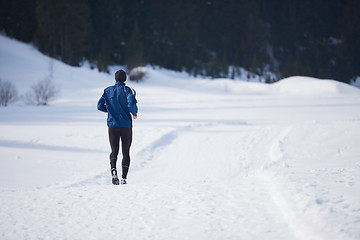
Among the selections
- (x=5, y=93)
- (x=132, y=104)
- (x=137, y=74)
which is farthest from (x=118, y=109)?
(x=137, y=74)

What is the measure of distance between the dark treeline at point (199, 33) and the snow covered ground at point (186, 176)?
18.4 m

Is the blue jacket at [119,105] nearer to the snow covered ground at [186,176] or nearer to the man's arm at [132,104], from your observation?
the man's arm at [132,104]

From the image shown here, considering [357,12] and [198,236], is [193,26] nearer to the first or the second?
[357,12]

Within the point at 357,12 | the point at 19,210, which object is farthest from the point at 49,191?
the point at 357,12

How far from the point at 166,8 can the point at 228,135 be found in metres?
35.0

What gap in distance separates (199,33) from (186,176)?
138 feet

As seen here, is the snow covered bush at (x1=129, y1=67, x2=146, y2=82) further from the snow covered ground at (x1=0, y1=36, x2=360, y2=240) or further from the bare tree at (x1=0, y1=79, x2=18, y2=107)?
the bare tree at (x1=0, y1=79, x2=18, y2=107)

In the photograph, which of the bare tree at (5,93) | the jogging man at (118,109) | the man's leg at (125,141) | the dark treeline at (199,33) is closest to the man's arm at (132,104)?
the jogging man at (118,109)

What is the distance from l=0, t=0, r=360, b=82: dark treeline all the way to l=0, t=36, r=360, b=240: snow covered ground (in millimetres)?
18436

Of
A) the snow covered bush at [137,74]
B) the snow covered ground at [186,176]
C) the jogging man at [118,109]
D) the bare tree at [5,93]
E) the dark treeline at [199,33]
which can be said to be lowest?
the snow covered ground at [186,176]

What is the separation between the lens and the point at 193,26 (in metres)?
43.8

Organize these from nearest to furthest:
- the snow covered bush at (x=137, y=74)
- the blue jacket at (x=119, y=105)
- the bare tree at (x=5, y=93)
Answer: the blue jacket at (x=119, y=105) < the bare tree at (x=5, y=93) < the snow covered bush at (x=137, y=74)

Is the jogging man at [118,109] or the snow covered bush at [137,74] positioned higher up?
the snow covered bush at [137,74]

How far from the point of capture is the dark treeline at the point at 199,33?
32281 millimetres
